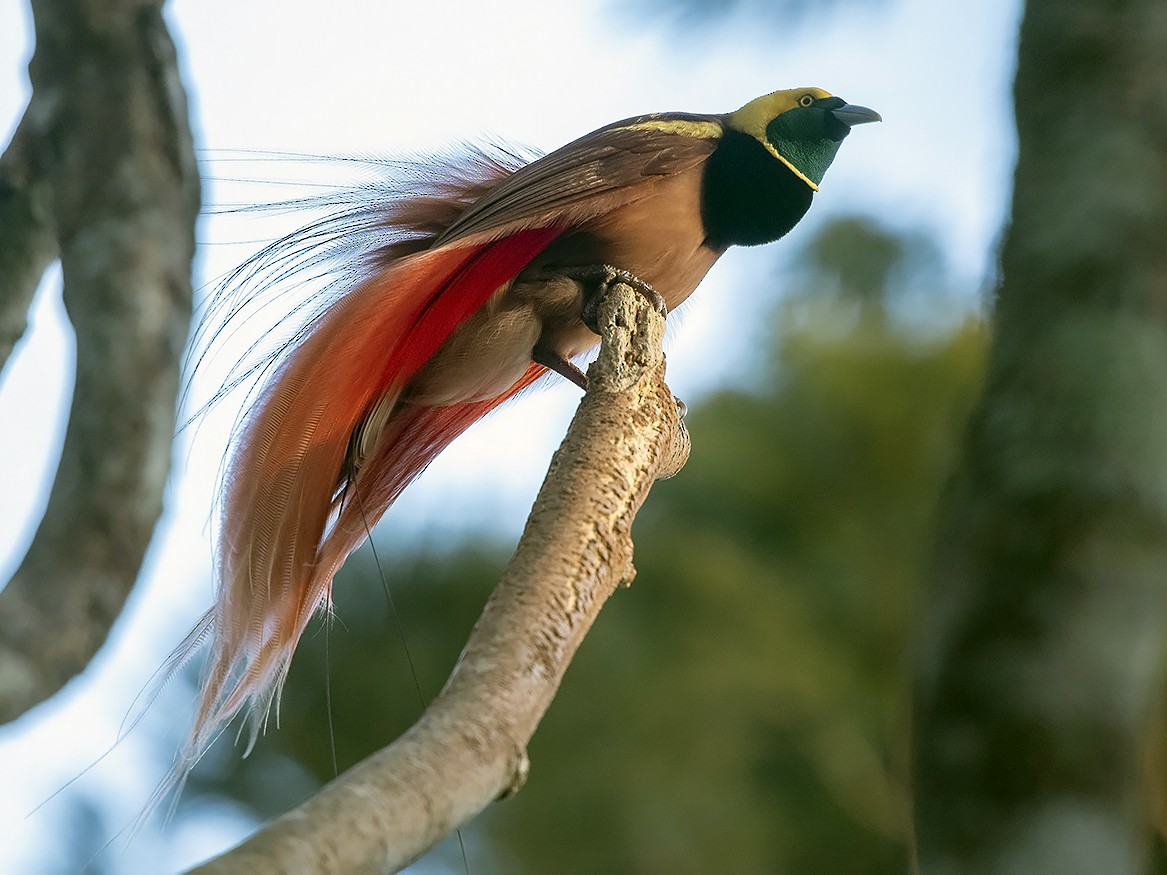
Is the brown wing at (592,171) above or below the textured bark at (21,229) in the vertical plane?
above

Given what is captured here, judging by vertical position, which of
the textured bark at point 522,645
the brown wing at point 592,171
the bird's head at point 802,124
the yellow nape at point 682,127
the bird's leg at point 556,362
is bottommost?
the textured bark at point 522,645

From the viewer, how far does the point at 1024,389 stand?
0.63 metres

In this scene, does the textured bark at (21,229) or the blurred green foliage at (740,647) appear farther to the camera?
the blurred green foliage at (740,647)

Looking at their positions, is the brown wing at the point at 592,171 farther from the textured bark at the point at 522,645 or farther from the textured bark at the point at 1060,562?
the textured bark at the point at 1060,562

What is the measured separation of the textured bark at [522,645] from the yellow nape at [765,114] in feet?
1.34

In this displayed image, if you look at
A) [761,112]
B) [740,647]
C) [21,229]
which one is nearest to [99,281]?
[21,229]

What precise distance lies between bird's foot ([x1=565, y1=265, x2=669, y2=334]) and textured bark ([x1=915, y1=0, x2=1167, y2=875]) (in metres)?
1.18

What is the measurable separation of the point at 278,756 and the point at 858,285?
3017 millimetres

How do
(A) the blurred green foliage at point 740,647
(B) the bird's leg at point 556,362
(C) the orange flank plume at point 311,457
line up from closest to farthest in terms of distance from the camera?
(C) the orange flank plume at point 311,457 → (B) the bird's leg at point 556,362 → (A) the blurred green foliage at point 740,647

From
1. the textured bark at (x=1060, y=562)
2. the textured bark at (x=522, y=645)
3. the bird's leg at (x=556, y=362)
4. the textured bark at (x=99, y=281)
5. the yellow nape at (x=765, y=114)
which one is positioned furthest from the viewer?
the yellow nape at (x=765, y=114)

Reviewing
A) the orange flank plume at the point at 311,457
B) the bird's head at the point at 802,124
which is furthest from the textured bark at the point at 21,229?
the bird's head at the point at 802,124

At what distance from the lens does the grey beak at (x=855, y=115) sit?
2184 millimetres

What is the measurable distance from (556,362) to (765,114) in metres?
0.54

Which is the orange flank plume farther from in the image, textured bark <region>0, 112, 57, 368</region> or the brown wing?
textured bark <region>0, 112, 57, 368</region>
